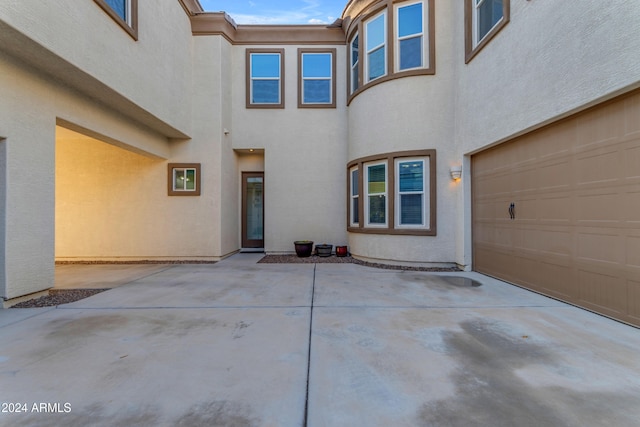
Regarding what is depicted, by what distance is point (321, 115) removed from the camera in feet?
30.6

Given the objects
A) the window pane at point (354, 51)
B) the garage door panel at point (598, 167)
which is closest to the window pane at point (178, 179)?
the window pane at point (354, 51)

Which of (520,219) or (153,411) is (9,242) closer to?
(153,411)

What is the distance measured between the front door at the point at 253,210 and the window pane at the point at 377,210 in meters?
3.86

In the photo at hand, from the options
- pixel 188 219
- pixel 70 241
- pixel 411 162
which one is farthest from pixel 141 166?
pixel 411 162

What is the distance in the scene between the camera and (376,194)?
7680mm

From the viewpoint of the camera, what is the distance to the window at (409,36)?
711 centimetres

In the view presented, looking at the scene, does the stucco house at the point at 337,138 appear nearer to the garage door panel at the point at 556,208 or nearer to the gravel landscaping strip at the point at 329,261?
the garage door panel at the point at 556,208

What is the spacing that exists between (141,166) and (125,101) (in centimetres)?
308

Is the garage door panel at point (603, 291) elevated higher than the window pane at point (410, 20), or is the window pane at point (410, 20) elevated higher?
the window pane at point (410, 20)

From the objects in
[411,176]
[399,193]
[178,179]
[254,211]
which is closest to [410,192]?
[399,193]

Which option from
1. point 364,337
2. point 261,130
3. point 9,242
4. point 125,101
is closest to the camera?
point 364,337

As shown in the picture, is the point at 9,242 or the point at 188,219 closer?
the point at 9,242

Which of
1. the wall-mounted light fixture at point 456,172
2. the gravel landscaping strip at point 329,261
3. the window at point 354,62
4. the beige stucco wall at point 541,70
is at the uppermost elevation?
the window at point 354,62

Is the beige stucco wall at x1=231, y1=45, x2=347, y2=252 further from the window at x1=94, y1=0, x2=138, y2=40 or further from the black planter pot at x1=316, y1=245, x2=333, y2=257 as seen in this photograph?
the window at x1=94, y1=0, x2=138, y2=40
